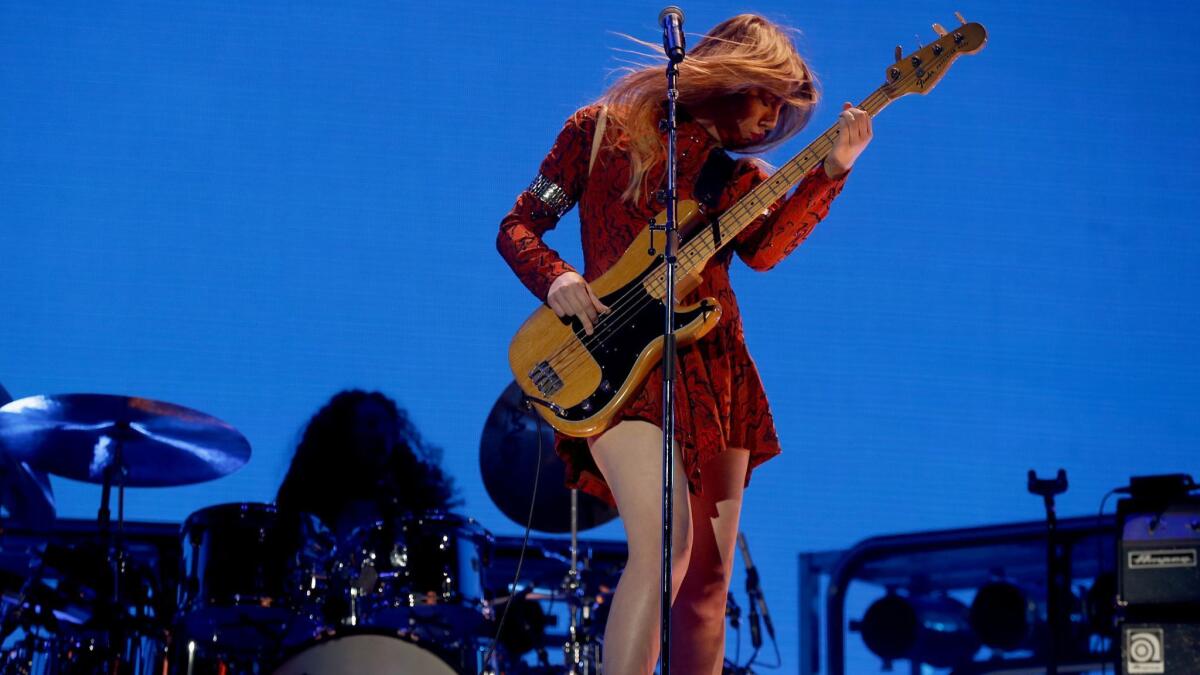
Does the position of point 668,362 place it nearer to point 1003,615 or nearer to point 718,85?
point 718,85

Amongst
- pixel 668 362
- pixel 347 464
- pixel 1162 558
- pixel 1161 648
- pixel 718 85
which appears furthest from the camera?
pixel 347 464

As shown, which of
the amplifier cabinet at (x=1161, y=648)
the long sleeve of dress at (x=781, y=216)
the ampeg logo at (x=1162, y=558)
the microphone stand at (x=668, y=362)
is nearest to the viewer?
the microphone stand at (x=668, y=362)

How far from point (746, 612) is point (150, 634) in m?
2.30

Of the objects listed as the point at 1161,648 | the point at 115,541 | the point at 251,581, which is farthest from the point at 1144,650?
the point at 115,541

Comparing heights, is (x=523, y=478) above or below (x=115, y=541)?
above

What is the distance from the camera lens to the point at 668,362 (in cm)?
240

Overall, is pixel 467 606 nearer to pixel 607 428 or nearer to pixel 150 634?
pixel 150 634

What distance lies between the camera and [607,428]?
2.56 m

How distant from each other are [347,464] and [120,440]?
901 mm

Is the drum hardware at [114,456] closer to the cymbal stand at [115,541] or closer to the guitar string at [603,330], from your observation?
the cymbal stand at [115,541]

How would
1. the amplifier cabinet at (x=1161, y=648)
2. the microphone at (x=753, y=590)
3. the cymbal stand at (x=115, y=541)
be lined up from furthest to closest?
the microphone at (x=753, y=590) < the cymbal stand at (x=115, y=541) < the amplifier cabinet at (x=1161, y=648)

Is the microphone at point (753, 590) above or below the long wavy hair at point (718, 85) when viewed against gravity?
below

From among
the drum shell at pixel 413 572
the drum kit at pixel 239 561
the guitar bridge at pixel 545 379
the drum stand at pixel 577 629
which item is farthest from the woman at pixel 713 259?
the drum shell at pixel 413 572

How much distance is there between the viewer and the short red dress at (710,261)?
8.54 ft
